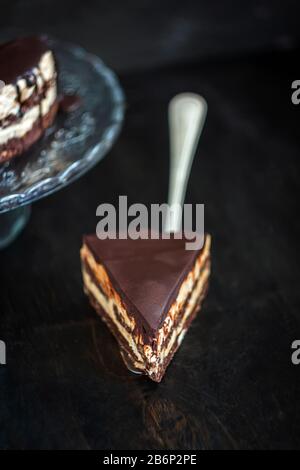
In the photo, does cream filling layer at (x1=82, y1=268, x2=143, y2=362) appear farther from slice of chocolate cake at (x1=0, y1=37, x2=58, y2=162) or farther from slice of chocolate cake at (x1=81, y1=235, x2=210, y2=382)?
slice of chocolate cake at (x1=0, y1=37, x2=58, y2=162)

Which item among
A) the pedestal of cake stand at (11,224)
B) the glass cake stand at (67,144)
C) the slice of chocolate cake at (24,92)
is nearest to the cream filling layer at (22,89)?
the slice of chocolate cake at (24,92)

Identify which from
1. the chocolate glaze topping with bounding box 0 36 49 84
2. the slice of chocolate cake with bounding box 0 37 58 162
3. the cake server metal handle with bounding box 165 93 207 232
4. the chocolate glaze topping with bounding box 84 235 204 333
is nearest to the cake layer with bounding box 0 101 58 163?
the slice of chocolate cake with bounding box 0 37 58 162

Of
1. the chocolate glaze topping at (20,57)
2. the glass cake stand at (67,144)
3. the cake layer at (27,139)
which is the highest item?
the chocolate glaze topping at (20,57)

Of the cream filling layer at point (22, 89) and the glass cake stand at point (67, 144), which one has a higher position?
the cream filling layer at point (22, 89)

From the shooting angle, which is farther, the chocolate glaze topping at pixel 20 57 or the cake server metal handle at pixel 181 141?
the cake server metal handle at pixel 181 141

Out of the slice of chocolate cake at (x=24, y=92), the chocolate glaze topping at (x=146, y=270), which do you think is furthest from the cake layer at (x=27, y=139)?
the chocolate glaze topping at (x=146, y=270)

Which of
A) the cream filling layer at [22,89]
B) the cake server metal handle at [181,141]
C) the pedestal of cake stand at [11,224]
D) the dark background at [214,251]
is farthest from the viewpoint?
the cake server metal handle at [181,141]

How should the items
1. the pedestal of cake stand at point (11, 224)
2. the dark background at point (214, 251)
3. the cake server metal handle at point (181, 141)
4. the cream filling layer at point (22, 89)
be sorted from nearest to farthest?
the dark background at point (214, 251), the cream filling layer at point (22, 89), the pedestal of cake stand at point (11, 224), the cake server metal handle at point (181, 141)

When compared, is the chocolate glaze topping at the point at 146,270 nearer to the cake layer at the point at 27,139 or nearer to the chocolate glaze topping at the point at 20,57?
the cake layer at the point at 27,139
